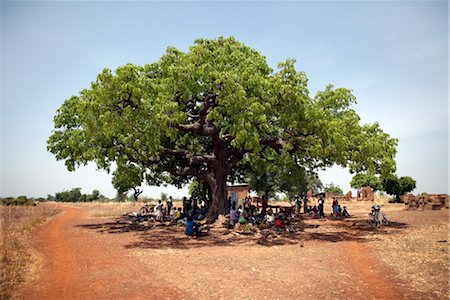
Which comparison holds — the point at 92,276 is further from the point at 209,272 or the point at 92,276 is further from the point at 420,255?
the point at 420,255

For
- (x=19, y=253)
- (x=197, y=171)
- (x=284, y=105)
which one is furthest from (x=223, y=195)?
(x=19, y=253)

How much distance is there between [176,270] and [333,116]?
47.2 feet

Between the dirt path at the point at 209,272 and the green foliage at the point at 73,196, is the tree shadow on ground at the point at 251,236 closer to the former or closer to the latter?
the dirt path at the point at 209,272

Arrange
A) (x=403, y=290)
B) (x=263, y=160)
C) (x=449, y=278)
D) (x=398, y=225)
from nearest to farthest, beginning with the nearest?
1. (x=403, y=290)
2. (x=449, y=278)
3. (x=398, y=225)
4. (x=263, y=160)

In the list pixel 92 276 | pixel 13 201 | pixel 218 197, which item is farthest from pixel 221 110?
pixel 13 201

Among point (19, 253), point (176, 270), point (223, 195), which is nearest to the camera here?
point (176, 270)

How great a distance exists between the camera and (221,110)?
1970 centimetres

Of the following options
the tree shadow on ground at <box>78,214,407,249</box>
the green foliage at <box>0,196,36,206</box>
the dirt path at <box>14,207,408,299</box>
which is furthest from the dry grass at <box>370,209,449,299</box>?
the green foliage at <box>0,196,36,206</box>

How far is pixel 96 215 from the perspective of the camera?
35719mm

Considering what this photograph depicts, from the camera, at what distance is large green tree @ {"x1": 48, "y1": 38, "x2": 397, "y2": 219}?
17531 mm

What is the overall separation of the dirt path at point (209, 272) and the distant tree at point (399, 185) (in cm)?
3788

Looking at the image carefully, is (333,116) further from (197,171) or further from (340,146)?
(197,171)

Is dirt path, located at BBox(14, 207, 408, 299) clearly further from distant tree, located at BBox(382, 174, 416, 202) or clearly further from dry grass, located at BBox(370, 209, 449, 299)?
distant tree, located at BBox(382, 174, 416, 202)

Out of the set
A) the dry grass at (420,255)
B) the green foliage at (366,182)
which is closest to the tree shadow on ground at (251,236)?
the dry grass at (420,255)
